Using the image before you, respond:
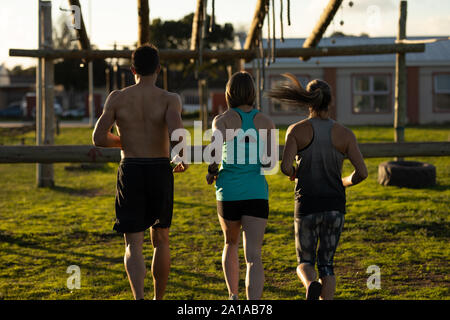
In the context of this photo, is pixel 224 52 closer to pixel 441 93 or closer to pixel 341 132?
pixel 341 132

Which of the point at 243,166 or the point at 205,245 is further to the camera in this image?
the point at 205,245

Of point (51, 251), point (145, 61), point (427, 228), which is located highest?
point (145, 61)

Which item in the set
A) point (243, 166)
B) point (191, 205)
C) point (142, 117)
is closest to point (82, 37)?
Result: point (191, 205)

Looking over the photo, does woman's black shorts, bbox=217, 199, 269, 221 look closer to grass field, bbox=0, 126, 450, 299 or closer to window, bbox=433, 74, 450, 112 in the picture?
grass field, bbox=0, 126, 450, 299

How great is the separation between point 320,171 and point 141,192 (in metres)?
1.25

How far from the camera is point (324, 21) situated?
10.6 m

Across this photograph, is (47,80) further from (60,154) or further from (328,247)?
(328,247)

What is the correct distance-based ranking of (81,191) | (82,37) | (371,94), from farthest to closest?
1. (371,94)
2. (81,191)
3. (82,37)

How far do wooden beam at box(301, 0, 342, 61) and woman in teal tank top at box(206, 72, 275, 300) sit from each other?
634cm

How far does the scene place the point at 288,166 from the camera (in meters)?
4.14

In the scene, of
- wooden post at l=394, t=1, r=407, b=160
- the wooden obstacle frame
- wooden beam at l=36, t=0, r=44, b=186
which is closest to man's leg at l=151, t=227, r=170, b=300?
the wooden obstacle frame

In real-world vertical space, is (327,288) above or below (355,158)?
below

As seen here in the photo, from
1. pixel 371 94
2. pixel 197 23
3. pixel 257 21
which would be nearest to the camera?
pixel 197 23
